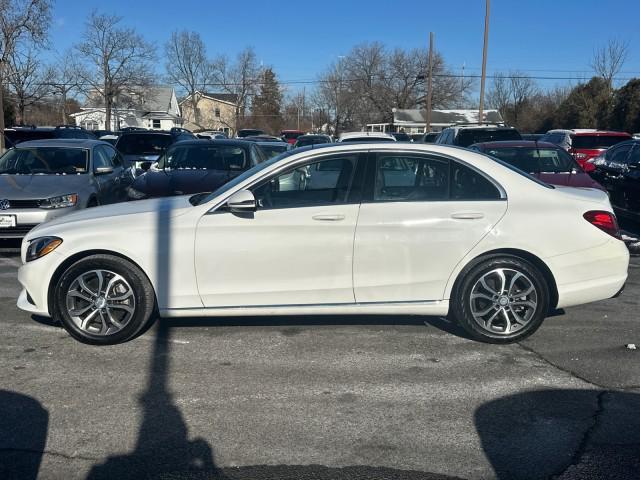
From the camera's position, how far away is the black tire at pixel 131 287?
527 centimetres

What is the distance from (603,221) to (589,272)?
1.47 feet

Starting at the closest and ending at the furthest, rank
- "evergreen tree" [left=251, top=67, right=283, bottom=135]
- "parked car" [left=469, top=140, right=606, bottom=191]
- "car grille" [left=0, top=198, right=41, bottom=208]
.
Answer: "car grille" [left=0, top=198, right=41, bottom=208] < "parked car" [left=469, top=140, right=606, bottom=191] < "evergreen tree" [left=251, top=67, right=283, bottom=135]

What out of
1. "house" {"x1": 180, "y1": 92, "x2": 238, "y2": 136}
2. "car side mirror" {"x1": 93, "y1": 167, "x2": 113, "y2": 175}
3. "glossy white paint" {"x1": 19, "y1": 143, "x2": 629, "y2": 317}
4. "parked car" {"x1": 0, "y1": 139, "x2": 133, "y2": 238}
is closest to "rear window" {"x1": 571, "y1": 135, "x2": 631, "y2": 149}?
"parked car" {"x1": 0, "y1": 139, "x2": 133, "y2": 238}

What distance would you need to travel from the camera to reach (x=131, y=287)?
529 cm

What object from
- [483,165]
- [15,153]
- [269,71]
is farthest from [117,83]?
[483,165]

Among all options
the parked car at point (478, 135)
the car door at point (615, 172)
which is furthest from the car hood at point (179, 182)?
the parked car at point (478, 135)

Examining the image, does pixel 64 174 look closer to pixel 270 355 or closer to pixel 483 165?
pixel 270 355

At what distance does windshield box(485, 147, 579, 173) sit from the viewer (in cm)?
1014

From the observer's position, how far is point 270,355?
204 inches

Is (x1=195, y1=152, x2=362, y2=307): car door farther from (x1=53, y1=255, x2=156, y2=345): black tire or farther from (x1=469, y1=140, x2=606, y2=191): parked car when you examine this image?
(x1=469, y1=140, x2=606, y2=191): parked car

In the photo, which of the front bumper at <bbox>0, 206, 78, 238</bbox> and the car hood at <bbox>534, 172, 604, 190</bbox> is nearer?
the front bumper at <bbox>0, 206, 78, 238</bbox>

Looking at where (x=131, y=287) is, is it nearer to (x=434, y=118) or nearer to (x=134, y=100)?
(x=434, y=118)

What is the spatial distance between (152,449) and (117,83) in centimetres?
5335

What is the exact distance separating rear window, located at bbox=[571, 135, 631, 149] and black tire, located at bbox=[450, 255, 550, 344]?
564 inches
